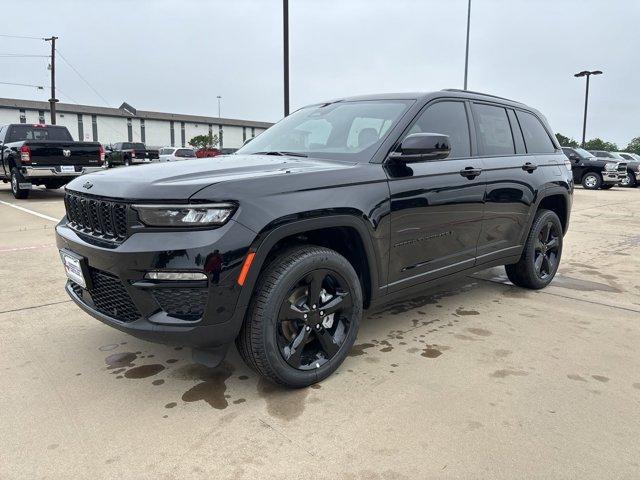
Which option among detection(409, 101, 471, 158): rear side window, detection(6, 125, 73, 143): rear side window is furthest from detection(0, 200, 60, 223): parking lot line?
detection(409, 101, 471, 158): rear side window

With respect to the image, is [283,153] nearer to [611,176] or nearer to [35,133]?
[35,133]

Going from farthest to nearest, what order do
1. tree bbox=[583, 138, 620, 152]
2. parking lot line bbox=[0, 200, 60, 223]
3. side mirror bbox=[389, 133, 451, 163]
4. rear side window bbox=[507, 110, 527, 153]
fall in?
tree bbox=[583, 138, 620, 152]
parking lot line bbox=[0, 200, 60, 223]
rear side window bbox=[507, 110, 527, 153]
side mirror bbox=[389, 133, 451, 163]

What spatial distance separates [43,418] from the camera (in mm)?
A: 2479

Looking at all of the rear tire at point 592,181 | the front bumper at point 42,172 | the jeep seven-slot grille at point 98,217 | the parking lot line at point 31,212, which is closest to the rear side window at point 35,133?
the front bumper at point 42,172

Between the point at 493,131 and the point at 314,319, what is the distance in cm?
245

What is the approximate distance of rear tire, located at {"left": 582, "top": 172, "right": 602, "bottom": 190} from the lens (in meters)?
19.5

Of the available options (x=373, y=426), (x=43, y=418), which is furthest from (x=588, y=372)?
(x=43, y=418)

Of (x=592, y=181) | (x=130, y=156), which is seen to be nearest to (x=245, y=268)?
(x=592, y=181)

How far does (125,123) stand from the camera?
6975 centimetres

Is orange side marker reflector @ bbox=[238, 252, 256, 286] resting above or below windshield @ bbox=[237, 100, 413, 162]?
below

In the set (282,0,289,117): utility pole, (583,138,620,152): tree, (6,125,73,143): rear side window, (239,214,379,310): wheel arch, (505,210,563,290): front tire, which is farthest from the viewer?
(583,138,620,152): tree

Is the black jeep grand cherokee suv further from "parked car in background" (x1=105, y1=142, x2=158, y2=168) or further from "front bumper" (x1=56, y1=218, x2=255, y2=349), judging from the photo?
"parked car in background" (x1=105, y1=142, x2=158, y2=168)

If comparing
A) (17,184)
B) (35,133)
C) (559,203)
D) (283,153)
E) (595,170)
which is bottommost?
(17,184)

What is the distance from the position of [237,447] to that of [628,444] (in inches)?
69.0
